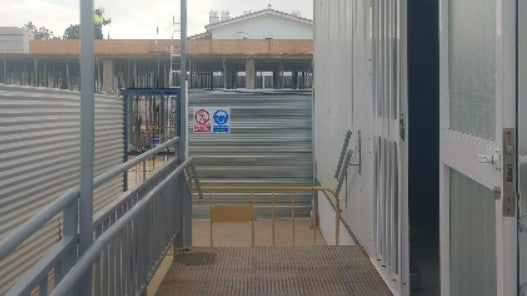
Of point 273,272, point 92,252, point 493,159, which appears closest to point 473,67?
point 493,159

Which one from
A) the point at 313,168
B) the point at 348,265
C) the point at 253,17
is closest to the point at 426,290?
the point at 348,265

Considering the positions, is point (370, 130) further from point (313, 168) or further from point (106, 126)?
point (313, 168)

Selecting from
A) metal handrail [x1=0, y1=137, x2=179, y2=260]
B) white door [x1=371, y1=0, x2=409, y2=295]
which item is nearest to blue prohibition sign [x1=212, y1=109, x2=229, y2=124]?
white door [x1=371, y1=0, x2=409, y2=295]

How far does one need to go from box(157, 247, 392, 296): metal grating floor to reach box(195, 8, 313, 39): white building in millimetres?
30594

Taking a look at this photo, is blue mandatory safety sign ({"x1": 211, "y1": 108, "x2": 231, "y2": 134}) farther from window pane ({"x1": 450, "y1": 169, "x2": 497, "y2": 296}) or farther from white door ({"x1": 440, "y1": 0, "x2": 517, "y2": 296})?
window pane ({"x1": 450, "y1": 169, "x2": 497, "y2": 296})

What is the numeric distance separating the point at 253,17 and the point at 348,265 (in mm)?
31656

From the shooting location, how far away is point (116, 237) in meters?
3.21

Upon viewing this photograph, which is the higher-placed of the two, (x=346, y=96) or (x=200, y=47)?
(x=200, y=47)

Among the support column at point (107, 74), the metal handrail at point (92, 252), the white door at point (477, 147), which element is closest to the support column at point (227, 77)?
the support column at point (107, 74)

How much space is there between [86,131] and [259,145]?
9.83m

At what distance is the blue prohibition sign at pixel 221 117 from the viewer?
12312mm

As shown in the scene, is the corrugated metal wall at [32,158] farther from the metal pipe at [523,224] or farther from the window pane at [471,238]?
the metal pipe at [523,224]

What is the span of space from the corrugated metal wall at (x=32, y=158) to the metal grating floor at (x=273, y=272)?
1172mm

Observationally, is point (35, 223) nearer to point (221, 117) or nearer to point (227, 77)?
point (221, 117)
